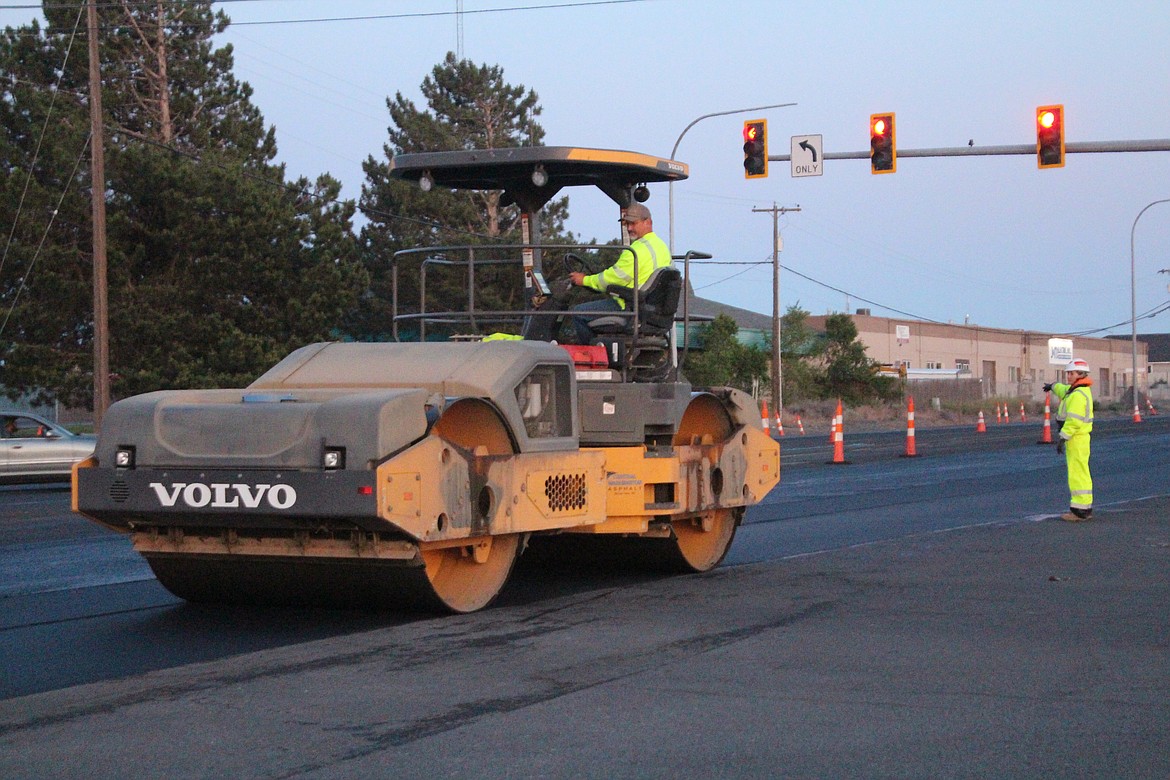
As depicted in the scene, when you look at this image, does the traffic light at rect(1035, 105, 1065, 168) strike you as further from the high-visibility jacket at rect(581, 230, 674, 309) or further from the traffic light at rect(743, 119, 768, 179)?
the high-visibility jacket at rect(581, 230, 674, 309)

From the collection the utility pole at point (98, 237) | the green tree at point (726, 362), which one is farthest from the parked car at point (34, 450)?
the green tree at point (726, 362)

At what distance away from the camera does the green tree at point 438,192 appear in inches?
1609

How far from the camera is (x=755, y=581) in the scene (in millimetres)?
→ 9562

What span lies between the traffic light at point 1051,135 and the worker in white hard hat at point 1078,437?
937 centimetres

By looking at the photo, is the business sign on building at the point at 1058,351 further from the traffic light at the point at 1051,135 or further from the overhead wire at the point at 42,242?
the overhead wire at the point at 42,242

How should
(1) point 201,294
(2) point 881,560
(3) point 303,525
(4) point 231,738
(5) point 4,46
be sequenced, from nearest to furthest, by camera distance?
(4) point 231,738
(3) point 303,525
(2) point 881,560
(1) point 201,294
(5) point 4,46

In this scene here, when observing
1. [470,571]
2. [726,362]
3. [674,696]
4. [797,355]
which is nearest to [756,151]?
[470,571]

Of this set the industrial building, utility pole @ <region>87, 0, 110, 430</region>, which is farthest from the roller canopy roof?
the industrial building

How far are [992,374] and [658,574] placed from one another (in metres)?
86.2

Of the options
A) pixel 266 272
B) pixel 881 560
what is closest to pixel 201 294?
pixel 266 272

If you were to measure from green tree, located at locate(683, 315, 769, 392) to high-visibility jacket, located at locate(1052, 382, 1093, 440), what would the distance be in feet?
110

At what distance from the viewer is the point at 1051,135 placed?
75.7 ft

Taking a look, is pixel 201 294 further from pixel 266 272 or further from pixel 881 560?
pixel 881 560

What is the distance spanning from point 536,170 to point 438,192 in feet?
A: 111
